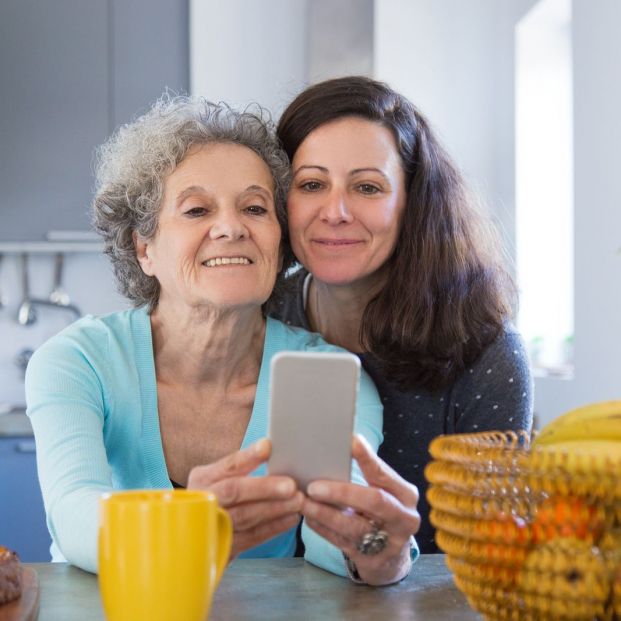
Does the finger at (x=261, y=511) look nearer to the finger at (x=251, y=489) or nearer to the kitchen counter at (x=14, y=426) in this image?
the finger at (x=251, y=489)

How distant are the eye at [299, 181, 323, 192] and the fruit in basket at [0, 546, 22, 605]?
0.93 meters

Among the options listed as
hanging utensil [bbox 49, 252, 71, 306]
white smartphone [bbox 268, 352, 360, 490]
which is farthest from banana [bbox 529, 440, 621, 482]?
hanging utensil [bbox 49, 252, 71, 306]

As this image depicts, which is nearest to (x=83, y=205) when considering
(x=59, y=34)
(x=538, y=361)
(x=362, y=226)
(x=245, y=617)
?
(x=59, y=34)

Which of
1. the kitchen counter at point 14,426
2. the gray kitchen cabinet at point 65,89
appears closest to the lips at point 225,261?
the kitchen counter at point 14,426

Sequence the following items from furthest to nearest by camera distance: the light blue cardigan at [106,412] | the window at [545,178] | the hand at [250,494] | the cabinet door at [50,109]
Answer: the window at [545,178] < the cabinet door at [50,109] < the light blue cardigan at [106,412] < the hand at [250,494]

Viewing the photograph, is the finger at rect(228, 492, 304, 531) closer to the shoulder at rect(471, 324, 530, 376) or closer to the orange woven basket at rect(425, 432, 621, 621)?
the orange woven basket at rect(425, 432, 621, 621)

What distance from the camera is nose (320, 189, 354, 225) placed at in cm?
156

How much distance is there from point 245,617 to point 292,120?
1.05m

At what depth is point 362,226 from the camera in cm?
160

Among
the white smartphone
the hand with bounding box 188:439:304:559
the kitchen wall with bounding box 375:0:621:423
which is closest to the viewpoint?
the white smartphone

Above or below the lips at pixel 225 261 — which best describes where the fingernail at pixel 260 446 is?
below

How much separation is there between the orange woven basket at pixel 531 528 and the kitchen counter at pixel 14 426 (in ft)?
8.14

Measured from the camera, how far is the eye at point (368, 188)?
1.63 m

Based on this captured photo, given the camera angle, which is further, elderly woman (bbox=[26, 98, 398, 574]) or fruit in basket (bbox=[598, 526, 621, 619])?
elderly woman (bbox=[26, 98, 398, 574])
